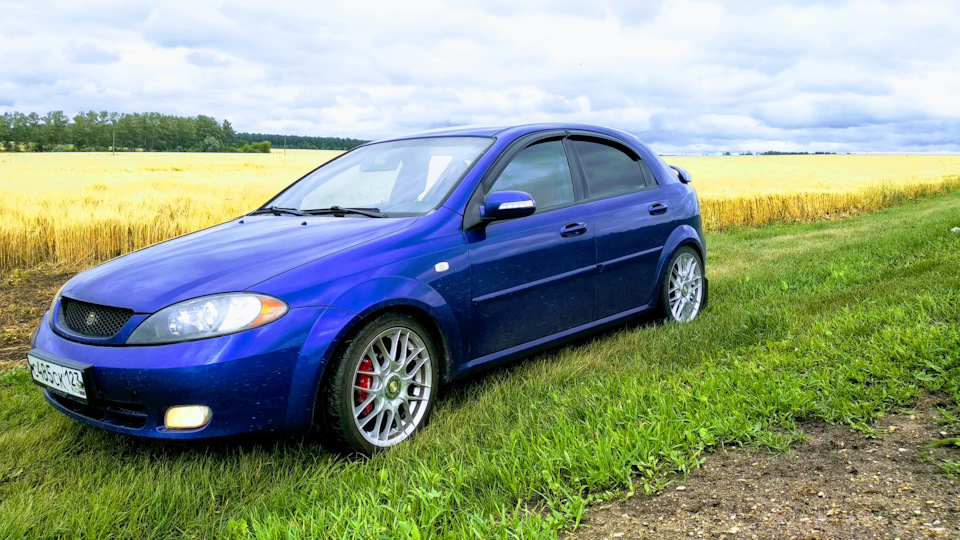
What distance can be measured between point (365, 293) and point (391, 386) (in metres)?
0.47

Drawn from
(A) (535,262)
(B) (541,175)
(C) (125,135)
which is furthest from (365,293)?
(C) (125,135)

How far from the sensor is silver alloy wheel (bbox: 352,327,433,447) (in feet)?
11.3

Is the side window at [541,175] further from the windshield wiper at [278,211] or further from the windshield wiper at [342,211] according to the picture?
the windshield wiper at [278,211]

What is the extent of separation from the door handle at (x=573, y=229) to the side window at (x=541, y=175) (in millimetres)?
158

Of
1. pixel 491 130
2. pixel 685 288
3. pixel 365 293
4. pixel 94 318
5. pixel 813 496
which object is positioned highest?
pixel 491 130

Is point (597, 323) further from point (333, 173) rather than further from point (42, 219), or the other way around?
point (42, 219)

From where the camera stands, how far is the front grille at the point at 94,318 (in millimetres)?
3318

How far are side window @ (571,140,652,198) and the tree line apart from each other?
8293cm

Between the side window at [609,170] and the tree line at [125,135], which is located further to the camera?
the tree line at [125,135]

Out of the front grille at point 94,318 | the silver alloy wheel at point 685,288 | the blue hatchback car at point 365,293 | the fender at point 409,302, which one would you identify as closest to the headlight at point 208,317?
the blue hatchback car at point 365,293

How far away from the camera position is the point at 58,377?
3.43 metres

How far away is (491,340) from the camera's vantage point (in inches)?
161

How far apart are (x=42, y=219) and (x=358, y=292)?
9290 mm

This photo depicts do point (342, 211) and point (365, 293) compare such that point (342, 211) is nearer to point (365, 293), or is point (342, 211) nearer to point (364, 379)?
point (365, 293)
